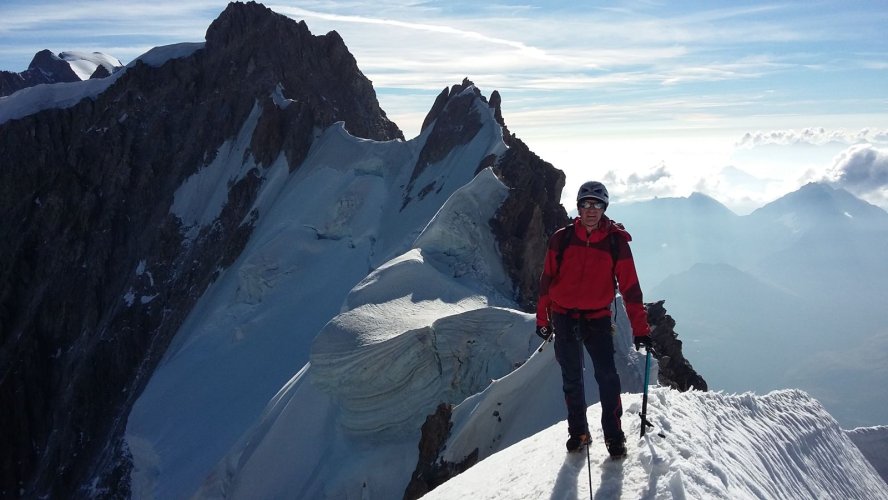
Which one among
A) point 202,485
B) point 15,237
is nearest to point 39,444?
point 15,237

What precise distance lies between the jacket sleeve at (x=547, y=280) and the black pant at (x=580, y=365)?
14 cm

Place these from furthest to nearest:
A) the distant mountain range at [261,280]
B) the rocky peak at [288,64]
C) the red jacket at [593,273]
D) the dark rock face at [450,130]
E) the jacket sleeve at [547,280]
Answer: the rocky peak at [288,64], the dark rock face at [450,130], the distant mountain range at [261,280], the jacket sleeve at [547,280], the red jacket at [593,273]

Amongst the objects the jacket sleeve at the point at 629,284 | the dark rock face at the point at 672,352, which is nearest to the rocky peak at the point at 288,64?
the dark rock face at the point at 672,352

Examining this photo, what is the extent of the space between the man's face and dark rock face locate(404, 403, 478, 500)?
8985 mm

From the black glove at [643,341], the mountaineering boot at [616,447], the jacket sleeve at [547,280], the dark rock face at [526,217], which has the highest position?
the jacket sleeve at [547,280]

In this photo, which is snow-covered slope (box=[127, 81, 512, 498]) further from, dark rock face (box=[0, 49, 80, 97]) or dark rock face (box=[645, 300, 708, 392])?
dark rock face (box=[0, 49, 80, 97])

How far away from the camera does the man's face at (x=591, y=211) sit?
7.58 m

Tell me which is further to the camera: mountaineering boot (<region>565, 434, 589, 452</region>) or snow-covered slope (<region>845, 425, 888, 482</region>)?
snow-covered slope (<region>845, 425, 888, 482</region>)

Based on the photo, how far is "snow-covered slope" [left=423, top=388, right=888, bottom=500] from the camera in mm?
6914

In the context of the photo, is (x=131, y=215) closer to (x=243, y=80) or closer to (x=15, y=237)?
(x=15, y=237)

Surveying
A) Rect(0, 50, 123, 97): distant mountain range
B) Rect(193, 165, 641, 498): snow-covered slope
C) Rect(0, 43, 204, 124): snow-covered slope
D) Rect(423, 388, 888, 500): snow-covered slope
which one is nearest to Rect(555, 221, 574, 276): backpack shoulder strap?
Rect(423, 388, 888, 500): snow-covered slope

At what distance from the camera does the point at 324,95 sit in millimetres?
52000

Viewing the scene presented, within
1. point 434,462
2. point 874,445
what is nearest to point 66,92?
point 434,462

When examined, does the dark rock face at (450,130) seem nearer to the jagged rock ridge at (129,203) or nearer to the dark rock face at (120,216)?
the jagged rock ridge at (129,203)
